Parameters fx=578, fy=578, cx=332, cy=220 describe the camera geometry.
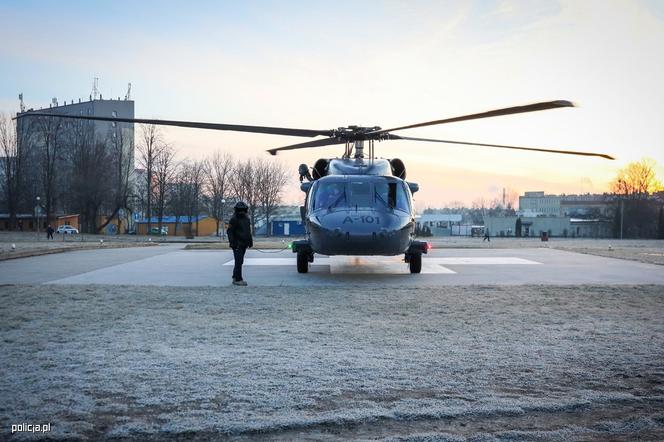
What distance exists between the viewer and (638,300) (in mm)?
8891

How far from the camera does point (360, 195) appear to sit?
12.6 m

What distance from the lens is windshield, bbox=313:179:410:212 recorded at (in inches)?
493

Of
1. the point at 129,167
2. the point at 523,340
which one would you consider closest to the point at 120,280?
the point at 523,340

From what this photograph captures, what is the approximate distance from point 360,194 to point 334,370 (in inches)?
319

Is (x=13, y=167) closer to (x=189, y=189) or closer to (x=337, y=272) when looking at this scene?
(x=189, y=189)

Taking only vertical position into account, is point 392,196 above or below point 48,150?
below

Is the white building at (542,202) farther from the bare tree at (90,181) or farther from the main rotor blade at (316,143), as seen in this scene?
the main rotor blade at (316,143)

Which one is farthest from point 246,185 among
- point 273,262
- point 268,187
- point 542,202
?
point 542,202

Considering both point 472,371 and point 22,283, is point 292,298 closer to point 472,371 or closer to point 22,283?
point 472,371

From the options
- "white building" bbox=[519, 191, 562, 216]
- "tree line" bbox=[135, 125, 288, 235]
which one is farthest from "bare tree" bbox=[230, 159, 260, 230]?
"white building" bbox=[519, 191, 562, 216]

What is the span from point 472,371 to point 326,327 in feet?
7.51

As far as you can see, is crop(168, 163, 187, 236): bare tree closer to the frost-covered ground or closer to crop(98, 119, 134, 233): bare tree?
crop(98, 119, 134, 233): bare tree

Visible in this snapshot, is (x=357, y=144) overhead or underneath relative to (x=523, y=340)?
overhead

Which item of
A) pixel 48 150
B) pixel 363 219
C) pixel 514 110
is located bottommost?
pixel 363 219
